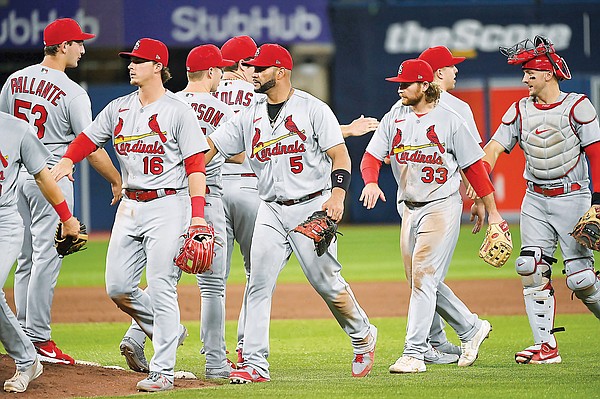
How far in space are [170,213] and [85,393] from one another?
3.91ft

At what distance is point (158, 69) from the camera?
6.72 meters

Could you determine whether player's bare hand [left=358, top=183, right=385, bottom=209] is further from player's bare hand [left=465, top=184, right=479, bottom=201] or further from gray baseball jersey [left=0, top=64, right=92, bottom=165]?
gray baseball jersey [left=0, top=64, right=92, bottom=165]

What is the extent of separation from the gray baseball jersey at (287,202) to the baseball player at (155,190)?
0.58 meters

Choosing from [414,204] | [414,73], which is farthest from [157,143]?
[414,204]

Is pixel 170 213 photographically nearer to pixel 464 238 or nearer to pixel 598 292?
pixel 598 292

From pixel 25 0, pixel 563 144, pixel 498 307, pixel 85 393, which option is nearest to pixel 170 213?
pixel 85 393

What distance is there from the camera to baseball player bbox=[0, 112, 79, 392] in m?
6.33

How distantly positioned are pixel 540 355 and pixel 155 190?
3066 millimetres

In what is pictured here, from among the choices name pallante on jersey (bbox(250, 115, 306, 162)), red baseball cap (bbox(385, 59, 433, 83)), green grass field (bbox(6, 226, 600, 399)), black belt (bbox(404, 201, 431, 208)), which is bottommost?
green grass field (bbox(6, 226, 600, 399))

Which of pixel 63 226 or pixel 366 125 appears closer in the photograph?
Answer: pixel 63 226

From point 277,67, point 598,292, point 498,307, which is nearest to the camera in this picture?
point 277,67

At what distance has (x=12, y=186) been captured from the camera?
6.41 meters

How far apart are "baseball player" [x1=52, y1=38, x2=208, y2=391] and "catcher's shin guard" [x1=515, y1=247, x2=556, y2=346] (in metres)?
2.57

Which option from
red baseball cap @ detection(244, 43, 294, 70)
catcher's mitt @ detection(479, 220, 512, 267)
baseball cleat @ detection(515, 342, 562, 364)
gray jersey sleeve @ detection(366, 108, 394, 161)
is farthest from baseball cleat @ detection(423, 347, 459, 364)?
red baseball cap @ detection(244, 43, 294, 70)
